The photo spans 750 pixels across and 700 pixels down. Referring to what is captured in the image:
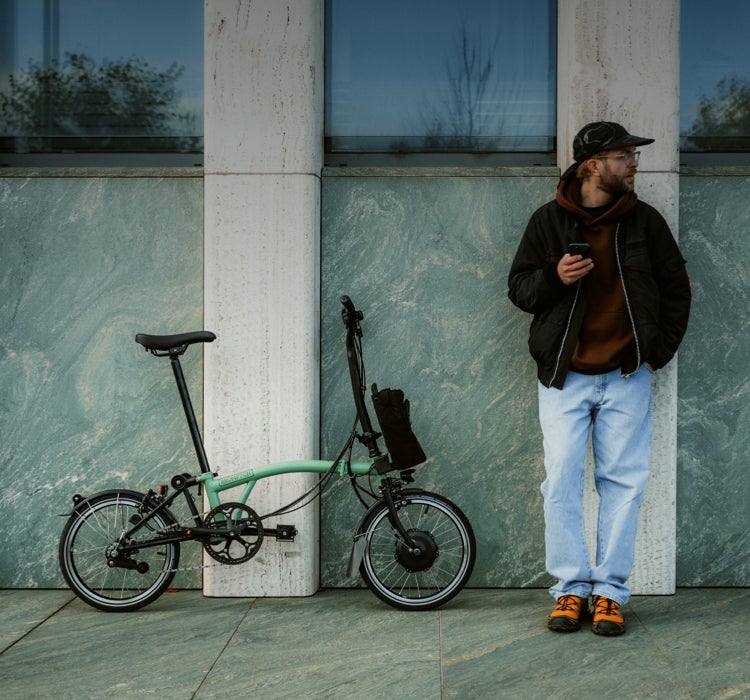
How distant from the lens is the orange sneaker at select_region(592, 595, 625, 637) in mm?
4816

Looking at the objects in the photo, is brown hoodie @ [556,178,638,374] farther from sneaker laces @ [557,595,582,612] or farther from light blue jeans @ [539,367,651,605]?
sneaker laces @ [557,595,582,612]

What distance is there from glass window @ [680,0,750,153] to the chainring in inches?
130

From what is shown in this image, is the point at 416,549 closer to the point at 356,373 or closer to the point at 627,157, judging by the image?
the point at 356,373

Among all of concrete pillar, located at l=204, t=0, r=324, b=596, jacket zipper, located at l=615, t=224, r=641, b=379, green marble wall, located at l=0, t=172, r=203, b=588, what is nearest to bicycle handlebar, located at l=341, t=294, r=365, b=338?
concrete pillar, located at l=204, t=0, r=324, b=596

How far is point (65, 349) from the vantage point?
5820 mm

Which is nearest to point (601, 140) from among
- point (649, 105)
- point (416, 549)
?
point (649, 105)

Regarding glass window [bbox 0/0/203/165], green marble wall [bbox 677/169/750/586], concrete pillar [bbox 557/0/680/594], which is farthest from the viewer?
glass window [bbox 0/0/203/165]

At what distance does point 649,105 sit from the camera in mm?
5492

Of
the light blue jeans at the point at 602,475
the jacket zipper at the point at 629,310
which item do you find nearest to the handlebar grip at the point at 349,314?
the light blue jeans at the point at 602,475

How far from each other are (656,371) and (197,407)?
2.58m

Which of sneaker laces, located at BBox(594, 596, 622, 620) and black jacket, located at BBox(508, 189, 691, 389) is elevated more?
black jacket, located at BBox(508, 189, 691, 389)

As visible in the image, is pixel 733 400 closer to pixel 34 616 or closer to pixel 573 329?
pixel 573 329

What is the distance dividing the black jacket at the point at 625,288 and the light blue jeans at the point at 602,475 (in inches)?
5.6

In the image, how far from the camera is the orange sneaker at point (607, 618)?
482 cm
